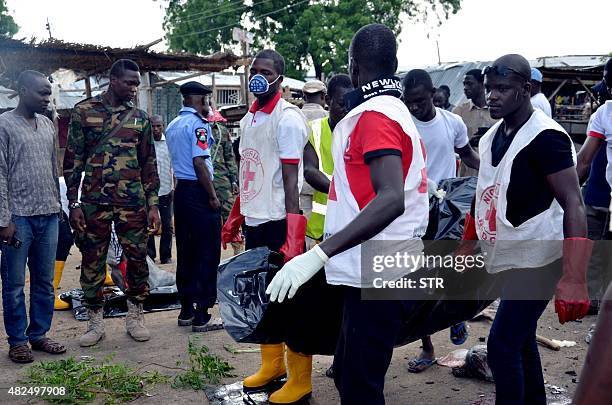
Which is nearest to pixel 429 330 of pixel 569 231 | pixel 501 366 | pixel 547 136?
pixel 501 366

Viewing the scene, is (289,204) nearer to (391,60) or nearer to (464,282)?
(464,282)

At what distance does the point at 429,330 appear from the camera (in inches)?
132

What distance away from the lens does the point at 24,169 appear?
4574mm

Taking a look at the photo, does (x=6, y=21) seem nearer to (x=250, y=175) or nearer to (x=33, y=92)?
(x=33, y=92)

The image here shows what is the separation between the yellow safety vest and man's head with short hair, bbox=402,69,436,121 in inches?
23.8

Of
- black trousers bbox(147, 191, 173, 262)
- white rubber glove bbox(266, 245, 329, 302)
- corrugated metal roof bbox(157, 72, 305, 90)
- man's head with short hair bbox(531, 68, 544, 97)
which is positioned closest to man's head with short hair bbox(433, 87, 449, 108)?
man's head with short hair bbox(531, 68, 544, 97)

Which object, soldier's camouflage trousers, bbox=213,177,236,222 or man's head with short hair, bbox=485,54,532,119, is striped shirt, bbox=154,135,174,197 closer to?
soldier's camouflage trousers, bbox=213,177,236,222

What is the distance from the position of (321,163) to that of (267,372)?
1463 mm

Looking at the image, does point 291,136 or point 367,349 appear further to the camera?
point 291,136

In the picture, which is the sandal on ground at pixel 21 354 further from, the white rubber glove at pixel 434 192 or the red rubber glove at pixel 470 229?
the red rubber glove at pixel 470 229

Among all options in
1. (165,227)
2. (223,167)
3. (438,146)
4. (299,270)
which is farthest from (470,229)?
(165,227)

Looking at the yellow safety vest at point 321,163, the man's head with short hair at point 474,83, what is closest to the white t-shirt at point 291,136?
the yellow safety vest at point 321,163

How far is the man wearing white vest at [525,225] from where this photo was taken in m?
2.74

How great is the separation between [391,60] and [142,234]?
3.10 m
